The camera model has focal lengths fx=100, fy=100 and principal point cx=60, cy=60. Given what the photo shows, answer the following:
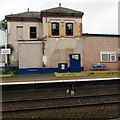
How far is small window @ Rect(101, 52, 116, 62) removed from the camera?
14.2 m

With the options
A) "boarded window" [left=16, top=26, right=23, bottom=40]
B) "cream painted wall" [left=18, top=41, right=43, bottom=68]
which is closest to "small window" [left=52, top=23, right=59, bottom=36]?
"cream painted wall" [left=18, top=41, right=43, bottom=68]

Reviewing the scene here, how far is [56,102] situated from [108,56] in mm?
11076

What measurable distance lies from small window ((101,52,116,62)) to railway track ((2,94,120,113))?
24.4 feet

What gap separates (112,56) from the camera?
14.5 meters

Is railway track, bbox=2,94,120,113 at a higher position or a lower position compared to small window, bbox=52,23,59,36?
lower

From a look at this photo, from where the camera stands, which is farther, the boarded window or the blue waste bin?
the boarded window

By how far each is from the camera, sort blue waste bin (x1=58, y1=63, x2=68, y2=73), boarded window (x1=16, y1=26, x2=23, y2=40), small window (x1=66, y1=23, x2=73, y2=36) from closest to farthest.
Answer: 1. blue waste bin (x1=58, y1=63, x2=68, y2=73)
2. small window (x1=66, y1=23, x2=73, y2=36)
3. boarded window (x1=16, y1=26, x2=23, y2=40)

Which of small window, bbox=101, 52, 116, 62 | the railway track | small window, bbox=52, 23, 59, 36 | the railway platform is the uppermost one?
small window, bbox=52, 23, 59, 36

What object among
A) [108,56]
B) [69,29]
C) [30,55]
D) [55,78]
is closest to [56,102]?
[55,78]

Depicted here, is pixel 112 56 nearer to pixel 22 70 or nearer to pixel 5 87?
pixel 22 70

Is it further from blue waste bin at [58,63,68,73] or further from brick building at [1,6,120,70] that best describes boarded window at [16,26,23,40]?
blue waste bin at [58,63,68,73]

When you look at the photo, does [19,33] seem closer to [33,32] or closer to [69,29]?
[33,32]

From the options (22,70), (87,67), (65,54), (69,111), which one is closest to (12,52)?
(22,70)

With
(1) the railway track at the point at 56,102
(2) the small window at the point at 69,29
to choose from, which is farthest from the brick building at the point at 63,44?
(1) the railway track at the point at 56,102
